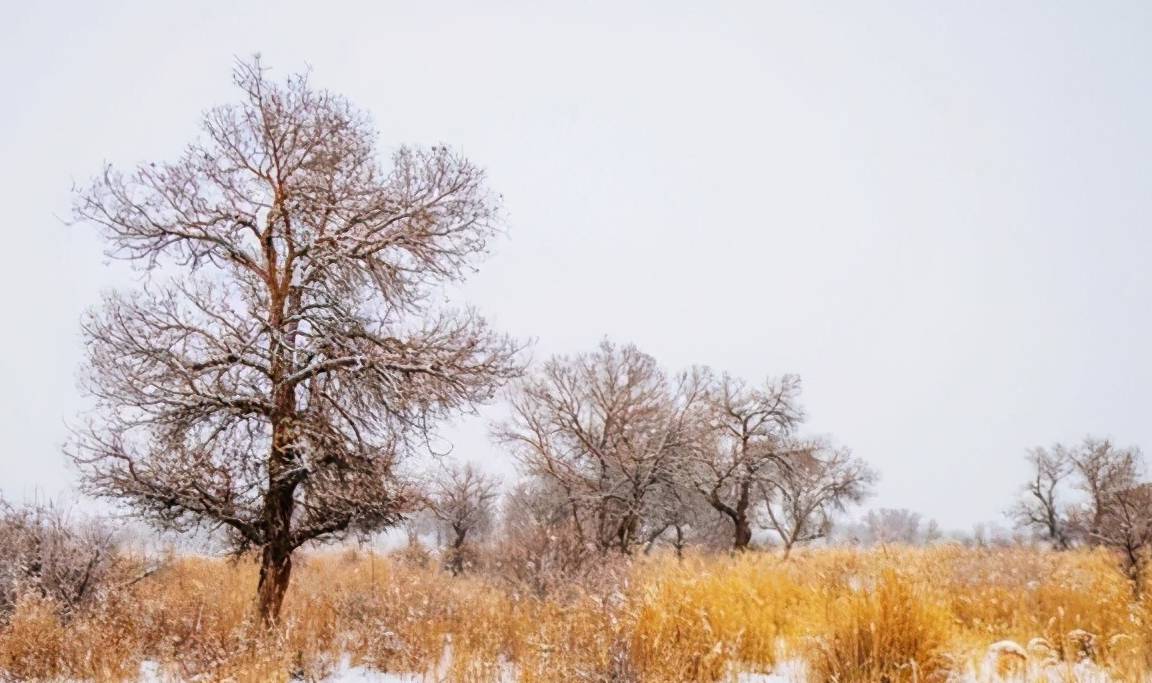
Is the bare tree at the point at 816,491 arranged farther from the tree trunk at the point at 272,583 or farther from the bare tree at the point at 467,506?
the tree trunk at the point at 272,583

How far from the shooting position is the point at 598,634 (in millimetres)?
4961

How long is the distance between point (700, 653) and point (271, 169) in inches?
264

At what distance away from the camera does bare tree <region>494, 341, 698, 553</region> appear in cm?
1714

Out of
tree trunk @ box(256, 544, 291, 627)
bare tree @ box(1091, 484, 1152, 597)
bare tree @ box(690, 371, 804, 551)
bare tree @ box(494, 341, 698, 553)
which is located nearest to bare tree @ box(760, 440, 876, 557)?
bare tree @ box(690, 371, 804, 551)

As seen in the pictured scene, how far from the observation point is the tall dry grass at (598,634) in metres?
4.68

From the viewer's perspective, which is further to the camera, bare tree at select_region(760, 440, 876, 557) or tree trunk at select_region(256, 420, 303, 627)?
bare tree at select_region(760, 440, 876, 557)

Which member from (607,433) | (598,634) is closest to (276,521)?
(598,634)

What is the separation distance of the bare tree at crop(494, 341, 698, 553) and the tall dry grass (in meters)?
8.90

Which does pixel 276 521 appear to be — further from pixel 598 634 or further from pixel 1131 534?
pixel 1131 534

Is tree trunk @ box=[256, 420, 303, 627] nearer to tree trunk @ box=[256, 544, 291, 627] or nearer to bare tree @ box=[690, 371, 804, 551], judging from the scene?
tree trunk @ box=[256, 544, 291, 627]

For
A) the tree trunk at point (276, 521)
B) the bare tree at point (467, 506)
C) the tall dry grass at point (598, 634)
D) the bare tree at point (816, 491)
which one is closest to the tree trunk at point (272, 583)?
the tree trunk at point (276, 521)

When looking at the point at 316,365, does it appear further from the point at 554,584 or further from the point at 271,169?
the point at 554,584

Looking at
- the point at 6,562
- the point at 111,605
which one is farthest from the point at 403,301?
the point at 6,562

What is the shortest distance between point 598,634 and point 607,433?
13662 mm
